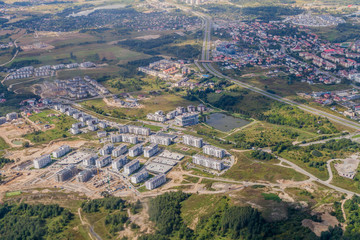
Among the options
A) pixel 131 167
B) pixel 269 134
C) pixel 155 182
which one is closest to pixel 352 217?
pixel 155 182

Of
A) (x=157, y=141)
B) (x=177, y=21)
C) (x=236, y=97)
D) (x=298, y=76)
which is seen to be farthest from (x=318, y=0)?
(x=157, y=141)

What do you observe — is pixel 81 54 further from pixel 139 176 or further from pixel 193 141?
pixel 139 176

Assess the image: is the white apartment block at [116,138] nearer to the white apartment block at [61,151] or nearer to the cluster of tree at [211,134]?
the white apartment block at [61,151]

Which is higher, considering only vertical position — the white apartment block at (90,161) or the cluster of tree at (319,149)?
the cluster of tree at (319,149)

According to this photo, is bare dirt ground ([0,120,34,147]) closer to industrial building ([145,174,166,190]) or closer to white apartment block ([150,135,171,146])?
white apartment block ([150,135,171,146])

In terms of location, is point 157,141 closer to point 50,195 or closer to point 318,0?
point 50,195

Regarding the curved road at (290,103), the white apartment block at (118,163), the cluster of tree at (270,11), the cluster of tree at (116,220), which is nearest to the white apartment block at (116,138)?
the white apartment block at (118,163)
